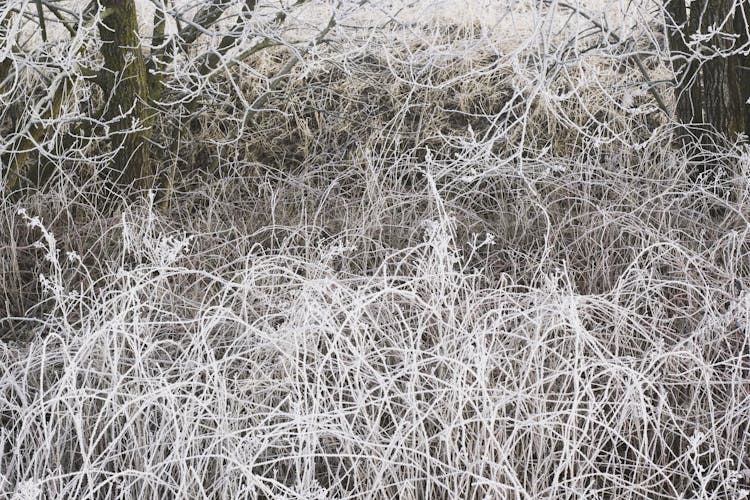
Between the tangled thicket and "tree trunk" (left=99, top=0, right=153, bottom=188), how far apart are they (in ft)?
0.63

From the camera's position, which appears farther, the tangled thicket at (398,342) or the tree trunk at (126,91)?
the tree trunk at (126,91)

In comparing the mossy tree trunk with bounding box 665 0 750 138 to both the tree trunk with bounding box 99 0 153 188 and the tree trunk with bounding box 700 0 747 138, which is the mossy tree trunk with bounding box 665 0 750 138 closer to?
the tree trunk with bounding box 700 0 747 138

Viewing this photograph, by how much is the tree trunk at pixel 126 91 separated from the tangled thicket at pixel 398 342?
0.63ft

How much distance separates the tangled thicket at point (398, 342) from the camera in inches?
92.0

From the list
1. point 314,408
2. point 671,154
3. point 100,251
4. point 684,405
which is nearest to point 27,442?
point 314,408

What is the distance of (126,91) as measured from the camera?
13.4 ft

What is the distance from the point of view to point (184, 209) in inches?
165

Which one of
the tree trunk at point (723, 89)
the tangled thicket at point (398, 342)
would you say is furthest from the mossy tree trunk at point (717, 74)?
the tangled thicket at point (398, 342)

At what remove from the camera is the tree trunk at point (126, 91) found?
394 cm

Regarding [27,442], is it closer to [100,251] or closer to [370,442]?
[370,442]

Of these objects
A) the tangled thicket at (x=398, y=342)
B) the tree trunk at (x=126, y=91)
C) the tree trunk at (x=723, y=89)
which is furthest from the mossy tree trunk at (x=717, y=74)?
the tree trunk at (x=126, y=91)

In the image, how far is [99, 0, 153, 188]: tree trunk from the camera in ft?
12.9

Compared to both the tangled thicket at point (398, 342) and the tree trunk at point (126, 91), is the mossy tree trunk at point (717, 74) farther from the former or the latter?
the tree trunk at point (126, 91)

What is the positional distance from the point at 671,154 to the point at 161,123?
235cm
